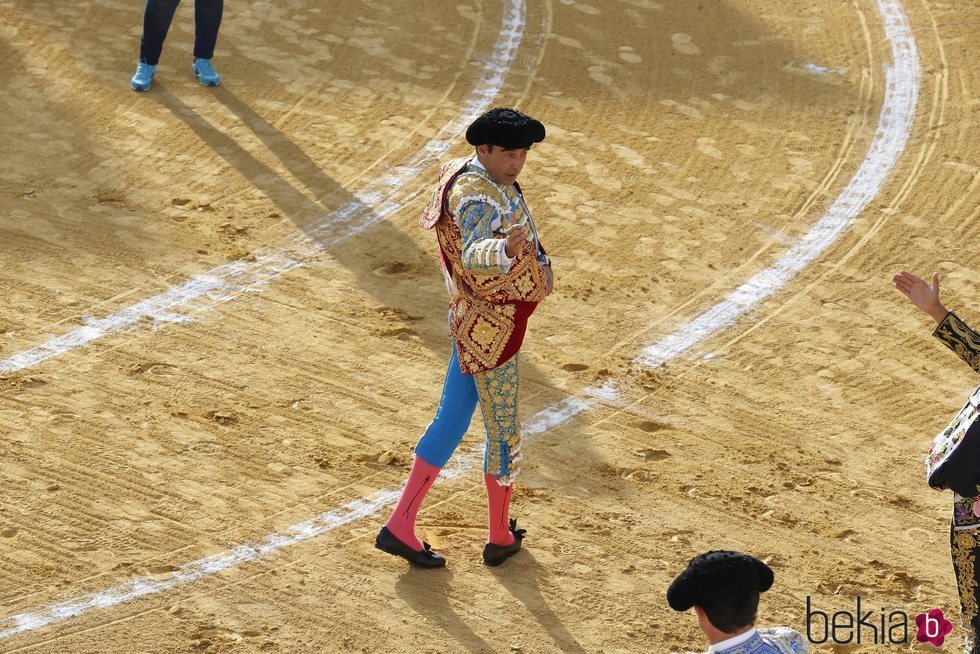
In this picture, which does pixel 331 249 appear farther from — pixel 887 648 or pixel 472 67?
pixel 887 648

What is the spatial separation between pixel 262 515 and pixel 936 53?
7.08 metres

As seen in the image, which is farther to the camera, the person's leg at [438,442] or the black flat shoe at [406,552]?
the black flat shoe at [406,552]

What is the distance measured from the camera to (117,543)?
553 centimetres

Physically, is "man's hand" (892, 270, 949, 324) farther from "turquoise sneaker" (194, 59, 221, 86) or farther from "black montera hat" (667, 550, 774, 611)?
"turquoise sneaker" (194, 59, 221, 86)

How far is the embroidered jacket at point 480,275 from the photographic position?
4.87 metres

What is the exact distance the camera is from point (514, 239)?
4.65 meters

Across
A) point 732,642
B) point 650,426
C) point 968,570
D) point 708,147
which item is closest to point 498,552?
point 650,426

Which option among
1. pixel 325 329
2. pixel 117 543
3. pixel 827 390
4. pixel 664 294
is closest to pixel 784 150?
pixel 664 294

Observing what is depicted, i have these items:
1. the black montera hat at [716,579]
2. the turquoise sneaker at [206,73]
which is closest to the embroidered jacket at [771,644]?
the black montera hat at [716,579]

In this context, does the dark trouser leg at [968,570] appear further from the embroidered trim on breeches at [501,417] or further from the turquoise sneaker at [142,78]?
the turquoise sneaker at [142,78]

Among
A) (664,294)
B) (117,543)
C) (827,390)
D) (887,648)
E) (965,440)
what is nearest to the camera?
(965,440)

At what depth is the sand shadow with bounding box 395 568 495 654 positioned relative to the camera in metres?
5.09

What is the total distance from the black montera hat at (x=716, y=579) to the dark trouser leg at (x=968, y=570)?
3.75ft

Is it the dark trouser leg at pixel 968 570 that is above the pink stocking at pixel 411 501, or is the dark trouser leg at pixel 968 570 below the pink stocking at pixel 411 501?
above
